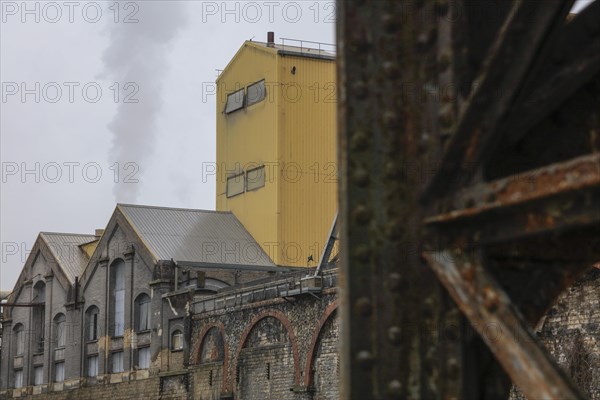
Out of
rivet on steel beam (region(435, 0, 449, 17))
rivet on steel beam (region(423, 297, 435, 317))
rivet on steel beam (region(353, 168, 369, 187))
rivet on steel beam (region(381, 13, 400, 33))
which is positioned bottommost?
rivet on steel beam (region(423, 297, 435, 317))

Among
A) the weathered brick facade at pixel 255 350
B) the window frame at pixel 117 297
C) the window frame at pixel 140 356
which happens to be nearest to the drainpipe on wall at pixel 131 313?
the window frame at pixel 140 356

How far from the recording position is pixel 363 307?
8.46ft

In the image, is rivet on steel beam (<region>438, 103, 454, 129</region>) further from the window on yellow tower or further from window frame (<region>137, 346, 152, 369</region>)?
the window on yellow tower

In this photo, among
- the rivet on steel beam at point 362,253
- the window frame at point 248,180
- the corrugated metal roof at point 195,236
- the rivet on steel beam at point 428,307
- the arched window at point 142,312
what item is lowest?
the rivet on steel beam at point 428,307

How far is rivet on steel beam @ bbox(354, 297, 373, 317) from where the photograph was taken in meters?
2.58

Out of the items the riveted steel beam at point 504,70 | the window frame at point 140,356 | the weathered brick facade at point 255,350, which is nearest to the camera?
the riveted steel beam at point 504,70

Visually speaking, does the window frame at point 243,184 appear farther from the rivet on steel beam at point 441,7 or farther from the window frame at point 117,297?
the rivet on steel beam at point 441,7

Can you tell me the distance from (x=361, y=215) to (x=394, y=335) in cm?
28

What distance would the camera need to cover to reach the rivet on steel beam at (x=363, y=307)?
258 cm

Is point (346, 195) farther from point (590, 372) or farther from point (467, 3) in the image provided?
point (590, 372)

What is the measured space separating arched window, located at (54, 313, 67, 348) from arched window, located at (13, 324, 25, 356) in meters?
3.42

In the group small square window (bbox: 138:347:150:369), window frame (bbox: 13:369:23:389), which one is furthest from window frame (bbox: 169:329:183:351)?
window frame (bbox: 13:369:23:389)

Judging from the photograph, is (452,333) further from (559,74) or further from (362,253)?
(559,74)

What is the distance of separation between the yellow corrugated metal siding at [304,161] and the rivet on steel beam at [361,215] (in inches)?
1418
